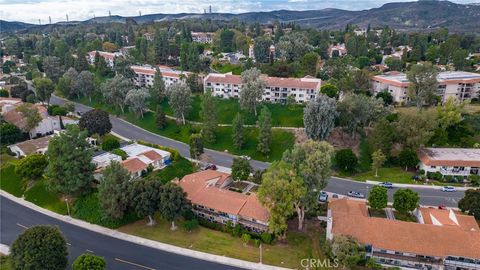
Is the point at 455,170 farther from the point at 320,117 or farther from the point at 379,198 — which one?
the point at 320,117

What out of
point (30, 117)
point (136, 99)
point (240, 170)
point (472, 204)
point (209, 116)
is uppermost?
point (136, 99)

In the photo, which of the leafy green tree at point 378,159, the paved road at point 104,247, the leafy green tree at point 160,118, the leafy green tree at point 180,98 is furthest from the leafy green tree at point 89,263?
the leafy green tree at point 160,118

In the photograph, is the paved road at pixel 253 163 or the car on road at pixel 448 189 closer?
the paved road at pixel 253 163

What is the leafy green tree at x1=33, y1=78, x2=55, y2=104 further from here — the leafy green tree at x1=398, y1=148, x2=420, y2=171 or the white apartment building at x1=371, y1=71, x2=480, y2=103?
the leafy green tree at x1=398, y1=148, x2=420, y2=171

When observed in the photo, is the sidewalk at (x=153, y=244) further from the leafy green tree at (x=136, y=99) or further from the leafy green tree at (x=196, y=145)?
the leafy green tree at (x=136, y=99)

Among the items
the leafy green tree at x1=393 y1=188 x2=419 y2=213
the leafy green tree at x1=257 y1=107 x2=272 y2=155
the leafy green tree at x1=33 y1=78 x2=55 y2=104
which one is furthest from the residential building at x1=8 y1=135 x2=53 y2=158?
the leafy green tree at x1=393 y1=188 x2=419 y2=213

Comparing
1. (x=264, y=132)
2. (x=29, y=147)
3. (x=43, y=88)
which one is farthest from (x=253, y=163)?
(x=43, y=88)

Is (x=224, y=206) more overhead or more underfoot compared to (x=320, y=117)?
more underfoot
